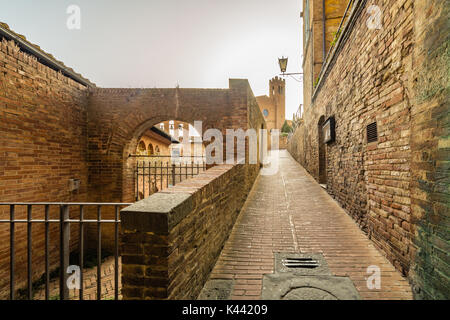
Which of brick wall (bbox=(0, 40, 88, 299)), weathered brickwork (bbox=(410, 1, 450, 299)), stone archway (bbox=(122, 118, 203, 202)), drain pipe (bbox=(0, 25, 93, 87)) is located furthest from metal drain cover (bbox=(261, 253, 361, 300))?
drain pipe (bbox=(0, 25, 93, 87))

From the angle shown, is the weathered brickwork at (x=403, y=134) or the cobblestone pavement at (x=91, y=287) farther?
the cobblestone pavement at (x=91, y=287)

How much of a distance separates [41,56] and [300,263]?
7262 mm

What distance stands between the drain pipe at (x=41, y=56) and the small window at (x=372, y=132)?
720cm

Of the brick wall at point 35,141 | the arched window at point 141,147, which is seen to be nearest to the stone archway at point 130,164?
the brick wall at point 35,141

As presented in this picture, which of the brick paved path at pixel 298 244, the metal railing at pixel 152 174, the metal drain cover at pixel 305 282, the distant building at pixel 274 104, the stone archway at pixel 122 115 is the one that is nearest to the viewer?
the metal drain cover at pixel 305 282

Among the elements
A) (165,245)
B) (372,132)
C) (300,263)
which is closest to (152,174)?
(300,263)

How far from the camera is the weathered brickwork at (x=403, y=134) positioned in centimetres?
206

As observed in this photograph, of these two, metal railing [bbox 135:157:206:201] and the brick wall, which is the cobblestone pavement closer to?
the brick wall

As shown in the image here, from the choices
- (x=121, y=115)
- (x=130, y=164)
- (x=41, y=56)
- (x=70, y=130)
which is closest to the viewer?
(x=41, y=56)

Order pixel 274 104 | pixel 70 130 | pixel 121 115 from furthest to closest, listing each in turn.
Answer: pixel 274 104
pixel 121 115
pixel 70 130

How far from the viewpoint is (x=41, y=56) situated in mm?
5293

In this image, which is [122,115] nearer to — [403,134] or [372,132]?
[372,132]

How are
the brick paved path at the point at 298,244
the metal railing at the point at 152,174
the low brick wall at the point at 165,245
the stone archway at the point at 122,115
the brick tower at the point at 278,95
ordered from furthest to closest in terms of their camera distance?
the brick tower at the point at 278,95 → the stone archway at the point at 122,115 → the metal railing at the point at 152,174 → the brick paved path at the point at 298,244 → the low brick wall at the point at 165,245

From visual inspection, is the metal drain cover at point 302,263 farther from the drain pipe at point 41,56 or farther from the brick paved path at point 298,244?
the drain pipe at point 41,56
